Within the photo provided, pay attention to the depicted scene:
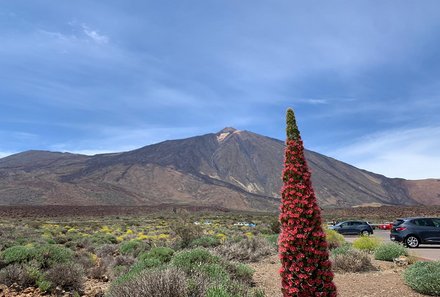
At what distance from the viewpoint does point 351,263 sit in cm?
1109

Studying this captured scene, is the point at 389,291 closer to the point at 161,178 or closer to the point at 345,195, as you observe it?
the point at 161,178

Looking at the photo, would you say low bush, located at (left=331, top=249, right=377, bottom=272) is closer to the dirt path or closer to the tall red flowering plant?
the dirt path

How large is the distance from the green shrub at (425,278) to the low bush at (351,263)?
189 centimetres

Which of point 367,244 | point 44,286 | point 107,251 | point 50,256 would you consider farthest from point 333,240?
point 44,286

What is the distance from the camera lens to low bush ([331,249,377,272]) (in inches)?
435

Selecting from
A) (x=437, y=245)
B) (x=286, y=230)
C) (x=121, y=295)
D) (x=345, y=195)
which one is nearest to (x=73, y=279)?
(x=121, y=295)

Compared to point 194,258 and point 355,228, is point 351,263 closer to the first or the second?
point 194,258

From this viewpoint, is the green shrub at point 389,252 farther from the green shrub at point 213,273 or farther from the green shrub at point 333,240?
the green shrub at point 213,273

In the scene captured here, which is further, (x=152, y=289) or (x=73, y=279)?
(x=73, y=279)

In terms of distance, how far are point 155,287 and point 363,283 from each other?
212 inches

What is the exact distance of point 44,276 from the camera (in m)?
9.80

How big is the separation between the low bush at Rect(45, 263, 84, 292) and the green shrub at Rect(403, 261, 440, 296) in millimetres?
7593

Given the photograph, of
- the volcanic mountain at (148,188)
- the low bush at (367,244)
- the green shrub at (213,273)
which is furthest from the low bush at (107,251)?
the volcanic mountain at (148,188)

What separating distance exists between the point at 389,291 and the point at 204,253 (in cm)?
436
